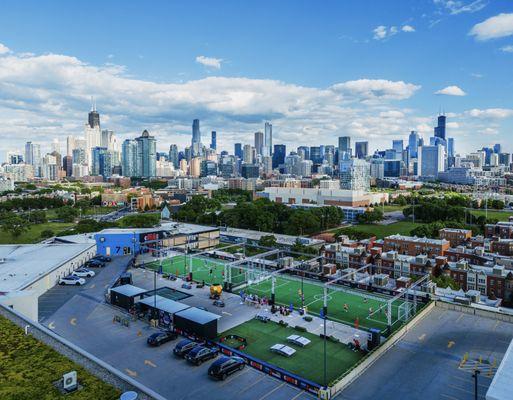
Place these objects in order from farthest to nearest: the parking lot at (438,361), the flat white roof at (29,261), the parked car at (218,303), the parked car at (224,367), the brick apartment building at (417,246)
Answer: the brick apartment building at (417,246) < the flat white roof at (29,261) < the parked car at (218,303) < the parked car at (224,367) < the parking lot at (438,361)

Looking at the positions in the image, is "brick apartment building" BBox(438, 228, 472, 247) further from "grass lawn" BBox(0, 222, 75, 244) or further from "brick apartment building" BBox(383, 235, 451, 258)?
"grass lawn" BBox(0, 222, 75, 244)

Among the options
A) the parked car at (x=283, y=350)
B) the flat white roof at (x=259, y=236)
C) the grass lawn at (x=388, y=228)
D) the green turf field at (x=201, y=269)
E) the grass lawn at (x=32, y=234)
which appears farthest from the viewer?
the grass lawn at (x=388, y=228)

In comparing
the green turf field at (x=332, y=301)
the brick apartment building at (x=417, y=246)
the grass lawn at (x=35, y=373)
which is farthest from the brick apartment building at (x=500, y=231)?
the grass lawn at (x=35, y=373)

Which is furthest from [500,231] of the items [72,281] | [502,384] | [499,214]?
[72,281]

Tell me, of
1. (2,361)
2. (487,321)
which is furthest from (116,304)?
(487,321)

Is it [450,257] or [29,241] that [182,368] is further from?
[29,241]

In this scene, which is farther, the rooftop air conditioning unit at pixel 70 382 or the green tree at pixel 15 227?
the green tree at pixel 15 227

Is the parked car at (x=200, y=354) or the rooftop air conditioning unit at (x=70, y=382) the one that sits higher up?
the rooftop air conditioning unit at (x=70, y=382)

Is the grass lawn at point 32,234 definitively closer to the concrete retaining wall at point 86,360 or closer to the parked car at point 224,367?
the concrete retaining wall at point 86,360
